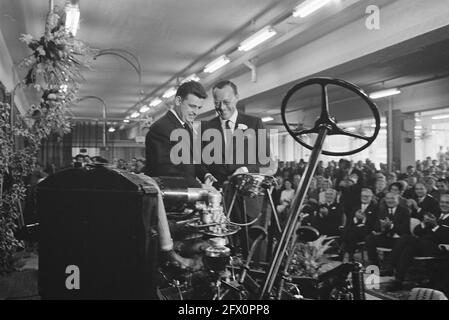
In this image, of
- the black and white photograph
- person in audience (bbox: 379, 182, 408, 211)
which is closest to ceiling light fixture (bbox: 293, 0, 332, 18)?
the black and white photograph

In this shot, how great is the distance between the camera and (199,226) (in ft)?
3.39

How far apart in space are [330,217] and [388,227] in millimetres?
611

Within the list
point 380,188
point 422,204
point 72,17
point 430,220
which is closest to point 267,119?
point 72,17

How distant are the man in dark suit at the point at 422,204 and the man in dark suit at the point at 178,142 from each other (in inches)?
142

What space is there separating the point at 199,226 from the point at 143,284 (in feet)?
0.84

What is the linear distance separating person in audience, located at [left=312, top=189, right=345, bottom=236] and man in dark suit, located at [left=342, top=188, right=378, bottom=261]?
0.33 feet

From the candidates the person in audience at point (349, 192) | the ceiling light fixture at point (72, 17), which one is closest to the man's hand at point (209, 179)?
the ceiling light fixture at point (72, 17)

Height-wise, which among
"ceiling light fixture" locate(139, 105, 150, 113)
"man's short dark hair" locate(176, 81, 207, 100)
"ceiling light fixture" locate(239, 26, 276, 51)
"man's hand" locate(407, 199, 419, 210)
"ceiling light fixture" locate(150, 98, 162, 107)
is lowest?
"man's hand" locate(407, 199, 419, 210)

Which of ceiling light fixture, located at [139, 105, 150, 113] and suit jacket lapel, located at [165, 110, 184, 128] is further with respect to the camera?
ceiling light fixture, located at [139, 105, 150, 113]

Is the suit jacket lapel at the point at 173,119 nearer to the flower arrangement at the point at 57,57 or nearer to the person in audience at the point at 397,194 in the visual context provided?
the flower arrangement at the point at 57,57

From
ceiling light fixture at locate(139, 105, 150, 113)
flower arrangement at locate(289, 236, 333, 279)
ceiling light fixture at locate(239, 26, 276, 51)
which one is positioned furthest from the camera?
ceiling light fixture at locate(239, 26, 276, 51)

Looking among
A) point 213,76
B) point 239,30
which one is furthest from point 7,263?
→ point 239,30

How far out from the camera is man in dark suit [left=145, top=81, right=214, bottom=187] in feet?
4.23

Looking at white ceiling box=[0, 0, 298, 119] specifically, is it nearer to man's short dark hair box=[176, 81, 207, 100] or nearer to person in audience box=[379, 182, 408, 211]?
man's short dark hair box=[176, 81, 207, 100]
